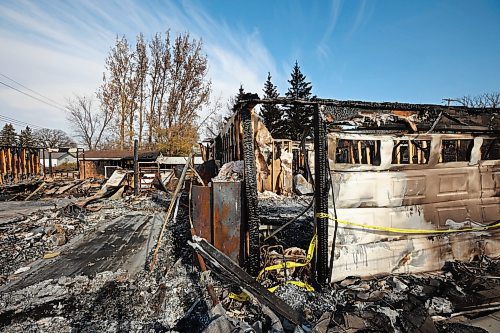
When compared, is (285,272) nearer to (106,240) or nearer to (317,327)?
(317,327)

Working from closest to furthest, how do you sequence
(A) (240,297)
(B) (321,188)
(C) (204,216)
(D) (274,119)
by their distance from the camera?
(A) (240,297) → (B) (321,188) → (C) (204,216) → (D) (274,119)

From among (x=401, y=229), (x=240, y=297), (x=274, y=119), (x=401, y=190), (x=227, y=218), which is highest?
(x=274, y=119)

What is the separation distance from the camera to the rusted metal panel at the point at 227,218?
387 centimetres

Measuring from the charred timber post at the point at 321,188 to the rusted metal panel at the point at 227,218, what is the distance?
1.17m

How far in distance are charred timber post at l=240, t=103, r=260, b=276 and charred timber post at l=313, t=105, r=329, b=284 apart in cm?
91

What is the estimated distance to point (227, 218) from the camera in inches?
153

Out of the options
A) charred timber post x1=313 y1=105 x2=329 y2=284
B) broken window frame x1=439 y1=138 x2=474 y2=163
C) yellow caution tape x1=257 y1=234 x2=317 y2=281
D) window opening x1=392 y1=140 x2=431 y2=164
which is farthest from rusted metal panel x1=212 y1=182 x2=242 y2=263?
broken window frame x1=439 y1=138 x2=474 y2=163

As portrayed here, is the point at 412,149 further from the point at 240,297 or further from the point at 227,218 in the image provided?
the point at 240,297

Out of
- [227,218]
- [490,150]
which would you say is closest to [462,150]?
[490,150]

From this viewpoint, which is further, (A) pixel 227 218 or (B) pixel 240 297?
(A) pixel 227 218

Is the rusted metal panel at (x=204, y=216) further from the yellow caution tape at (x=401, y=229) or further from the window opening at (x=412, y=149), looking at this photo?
the window opening at (x=412, y=149)

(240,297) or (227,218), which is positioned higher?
(227,218)

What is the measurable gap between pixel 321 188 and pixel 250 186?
1033mm

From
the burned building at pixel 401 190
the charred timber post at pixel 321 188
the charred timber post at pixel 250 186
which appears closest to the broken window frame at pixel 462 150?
the burned building at pixel 401 190
